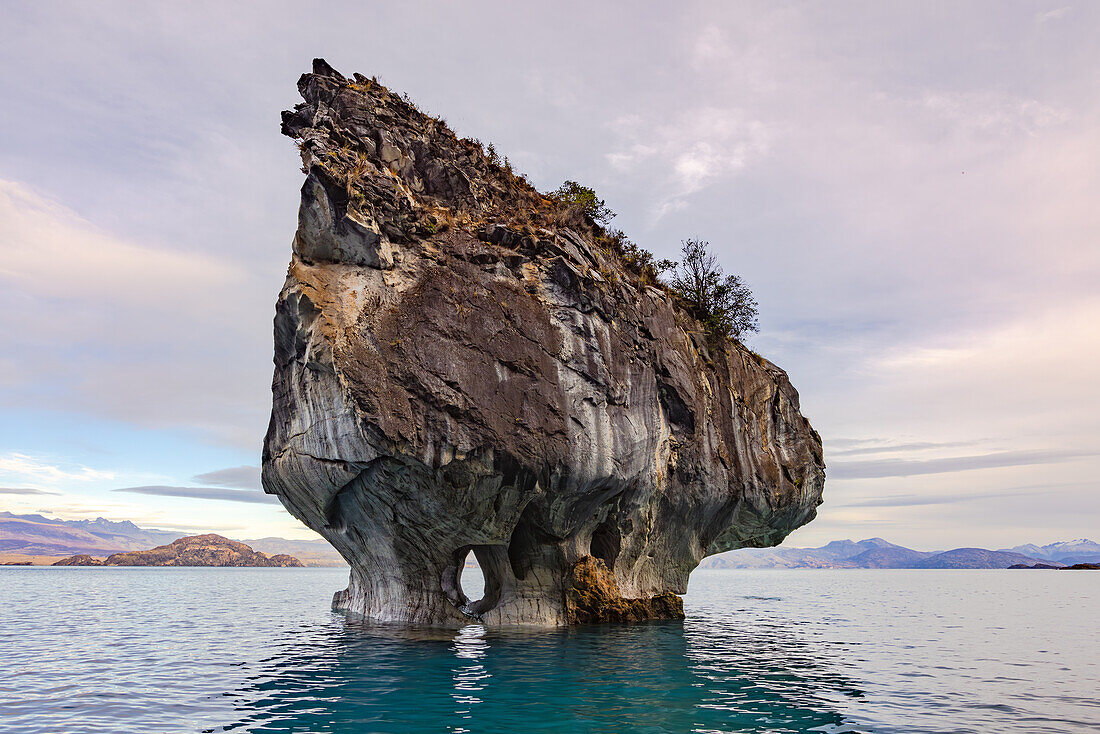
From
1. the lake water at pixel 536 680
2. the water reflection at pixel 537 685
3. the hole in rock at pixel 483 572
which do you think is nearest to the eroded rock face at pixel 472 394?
the hole in rock at pixel 483 572

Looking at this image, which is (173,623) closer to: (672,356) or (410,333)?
(410,333)

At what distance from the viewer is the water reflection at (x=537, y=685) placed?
1281cm

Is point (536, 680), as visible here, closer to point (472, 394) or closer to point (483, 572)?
point (472, 394)

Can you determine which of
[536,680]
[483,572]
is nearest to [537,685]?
[536,680]

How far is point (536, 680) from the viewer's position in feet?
53.8

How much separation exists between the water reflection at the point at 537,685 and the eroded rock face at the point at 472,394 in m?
3.17

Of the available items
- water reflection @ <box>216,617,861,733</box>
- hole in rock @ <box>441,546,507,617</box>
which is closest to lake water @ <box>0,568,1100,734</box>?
water reflection @ <box>216,617,861,733</box>

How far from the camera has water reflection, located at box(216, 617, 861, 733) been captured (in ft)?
42.0

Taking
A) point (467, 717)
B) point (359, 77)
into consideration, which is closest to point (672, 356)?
point (359, 77)

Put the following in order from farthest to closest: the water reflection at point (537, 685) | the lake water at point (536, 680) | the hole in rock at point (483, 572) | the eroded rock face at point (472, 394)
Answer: the hole in rock at point (483, 572) → the eroded rock face at point (472, 394) → the lake water at point (536, 680) → the water reflection at point (537, 685)

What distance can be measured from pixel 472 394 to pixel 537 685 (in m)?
8.42

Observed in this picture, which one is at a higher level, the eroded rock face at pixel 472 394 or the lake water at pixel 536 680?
the eroded rock face at pixel 472 394

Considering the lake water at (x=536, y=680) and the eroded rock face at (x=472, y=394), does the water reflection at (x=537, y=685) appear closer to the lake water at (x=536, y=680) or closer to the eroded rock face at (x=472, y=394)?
the lake water at (x=536, y=680)

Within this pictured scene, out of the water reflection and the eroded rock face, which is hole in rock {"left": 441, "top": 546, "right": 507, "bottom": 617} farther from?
the water reflection
